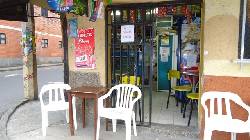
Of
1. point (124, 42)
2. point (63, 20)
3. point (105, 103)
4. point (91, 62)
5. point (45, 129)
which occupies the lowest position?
point (45, 129)

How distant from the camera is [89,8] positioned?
5.89 m

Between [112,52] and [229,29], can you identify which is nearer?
[229,29]

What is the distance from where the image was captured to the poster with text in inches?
248

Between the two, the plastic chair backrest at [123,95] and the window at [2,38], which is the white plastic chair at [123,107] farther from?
the window at [2,38]

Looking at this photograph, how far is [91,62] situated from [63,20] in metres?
1.17

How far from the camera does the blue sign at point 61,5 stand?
4.96 metres

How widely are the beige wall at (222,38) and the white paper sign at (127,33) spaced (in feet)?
4.79

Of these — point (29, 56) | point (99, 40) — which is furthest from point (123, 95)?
point (29, 56)

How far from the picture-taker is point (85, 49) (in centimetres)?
636

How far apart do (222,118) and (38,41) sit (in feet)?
81.4

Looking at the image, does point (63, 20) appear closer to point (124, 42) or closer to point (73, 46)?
point (73, 46)

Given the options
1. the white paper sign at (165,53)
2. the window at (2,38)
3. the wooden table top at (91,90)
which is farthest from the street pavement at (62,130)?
the window at (2,38)

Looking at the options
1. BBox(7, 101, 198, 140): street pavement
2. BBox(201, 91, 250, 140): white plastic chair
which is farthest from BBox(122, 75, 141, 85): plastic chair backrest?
BBox(201, 91, 250, 140): white plastic chair

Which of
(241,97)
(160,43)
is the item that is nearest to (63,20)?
(241,97)
